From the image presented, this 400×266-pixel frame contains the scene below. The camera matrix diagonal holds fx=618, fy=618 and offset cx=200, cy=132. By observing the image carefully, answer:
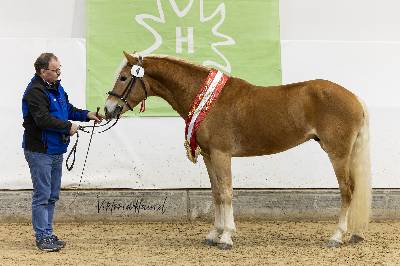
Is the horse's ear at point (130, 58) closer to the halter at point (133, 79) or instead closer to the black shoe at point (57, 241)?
the halter at point (133, 79)

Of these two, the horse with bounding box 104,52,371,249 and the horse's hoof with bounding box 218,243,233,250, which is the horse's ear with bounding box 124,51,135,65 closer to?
the horse with bounding box 104,52,371,249

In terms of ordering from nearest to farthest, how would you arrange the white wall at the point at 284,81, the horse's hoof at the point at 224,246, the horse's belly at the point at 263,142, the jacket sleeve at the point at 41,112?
the jacket sleeve at the point at 41,112 → the horse's hoof at the point at 224,246 → the horse's belly at the point at 263,142 → the white wall at the point at 284,81

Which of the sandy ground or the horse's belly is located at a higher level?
the horse's belly

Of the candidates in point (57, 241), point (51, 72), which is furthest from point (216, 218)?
point (51, 72)

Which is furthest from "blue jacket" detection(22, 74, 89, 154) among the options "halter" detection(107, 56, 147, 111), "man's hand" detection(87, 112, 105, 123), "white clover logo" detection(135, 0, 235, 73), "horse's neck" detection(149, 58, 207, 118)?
"white clover logo" detection(135, 0, 235, 73)

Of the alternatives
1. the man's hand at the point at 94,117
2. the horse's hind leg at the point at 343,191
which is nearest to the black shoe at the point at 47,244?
the man's hand at the point at 94,117

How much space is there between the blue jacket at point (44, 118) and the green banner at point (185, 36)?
61.6 inches

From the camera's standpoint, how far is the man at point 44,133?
5336 mm

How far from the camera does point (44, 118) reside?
5.28m

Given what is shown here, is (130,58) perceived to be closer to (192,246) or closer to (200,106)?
(200,106)

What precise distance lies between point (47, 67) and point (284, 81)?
9.89 ft

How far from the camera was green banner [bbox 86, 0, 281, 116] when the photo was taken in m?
7.12

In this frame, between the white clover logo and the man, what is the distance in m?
1.89

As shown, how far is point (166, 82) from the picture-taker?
5906 mm
